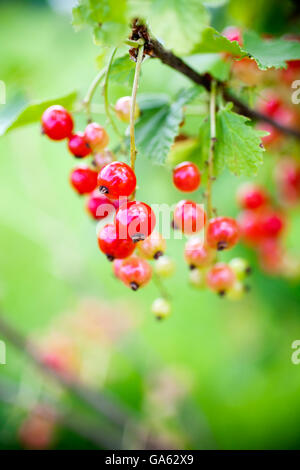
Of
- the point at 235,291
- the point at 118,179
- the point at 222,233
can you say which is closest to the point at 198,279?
the point at 235,291

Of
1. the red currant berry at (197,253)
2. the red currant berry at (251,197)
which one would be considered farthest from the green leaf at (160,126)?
the red currant berry at (251,197)

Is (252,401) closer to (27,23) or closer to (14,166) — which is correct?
(14,166)

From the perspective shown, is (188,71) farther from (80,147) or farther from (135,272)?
(135,272)

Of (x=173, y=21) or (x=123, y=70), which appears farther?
(x=123, y=70)

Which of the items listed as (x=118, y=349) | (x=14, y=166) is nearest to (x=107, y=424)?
(x=118, y=349)

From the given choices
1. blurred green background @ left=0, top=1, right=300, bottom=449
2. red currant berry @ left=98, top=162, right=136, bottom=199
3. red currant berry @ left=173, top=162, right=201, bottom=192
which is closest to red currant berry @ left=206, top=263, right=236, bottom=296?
red currant berry @ left=173, top=162, right=201, bottom=192

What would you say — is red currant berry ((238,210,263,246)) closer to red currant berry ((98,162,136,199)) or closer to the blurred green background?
the blurred green background
